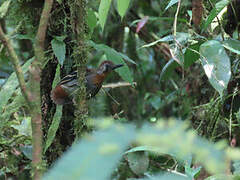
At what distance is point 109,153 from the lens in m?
0.35

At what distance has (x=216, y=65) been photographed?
1479 millimetres

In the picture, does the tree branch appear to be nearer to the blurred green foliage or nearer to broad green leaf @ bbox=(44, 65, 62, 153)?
the blurred green foliage

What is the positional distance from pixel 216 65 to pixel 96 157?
120 centimetres

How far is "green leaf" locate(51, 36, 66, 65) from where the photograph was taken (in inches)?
63.3

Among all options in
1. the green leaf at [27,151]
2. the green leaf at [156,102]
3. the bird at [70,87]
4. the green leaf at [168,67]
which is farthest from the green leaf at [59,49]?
the green leaf at [156,102]

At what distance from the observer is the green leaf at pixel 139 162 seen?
67.2 inches

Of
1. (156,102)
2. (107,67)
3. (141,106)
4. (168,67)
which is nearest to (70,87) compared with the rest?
(107,67)

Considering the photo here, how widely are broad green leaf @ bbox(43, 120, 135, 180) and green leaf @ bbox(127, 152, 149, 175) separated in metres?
1.35

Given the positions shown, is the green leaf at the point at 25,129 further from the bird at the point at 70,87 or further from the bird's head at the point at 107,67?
the bird's head at the point at 107,67

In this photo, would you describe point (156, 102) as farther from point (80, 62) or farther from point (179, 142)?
point (179, 142)

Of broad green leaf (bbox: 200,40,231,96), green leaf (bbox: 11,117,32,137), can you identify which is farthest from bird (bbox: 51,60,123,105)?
broad green leaf (bbox: 200,40,231,96)


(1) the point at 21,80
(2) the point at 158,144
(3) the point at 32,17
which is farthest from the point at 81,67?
(2) the point at 158,144

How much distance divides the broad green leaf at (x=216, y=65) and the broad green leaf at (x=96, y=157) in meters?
1.14

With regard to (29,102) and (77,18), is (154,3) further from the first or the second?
(29,102)
